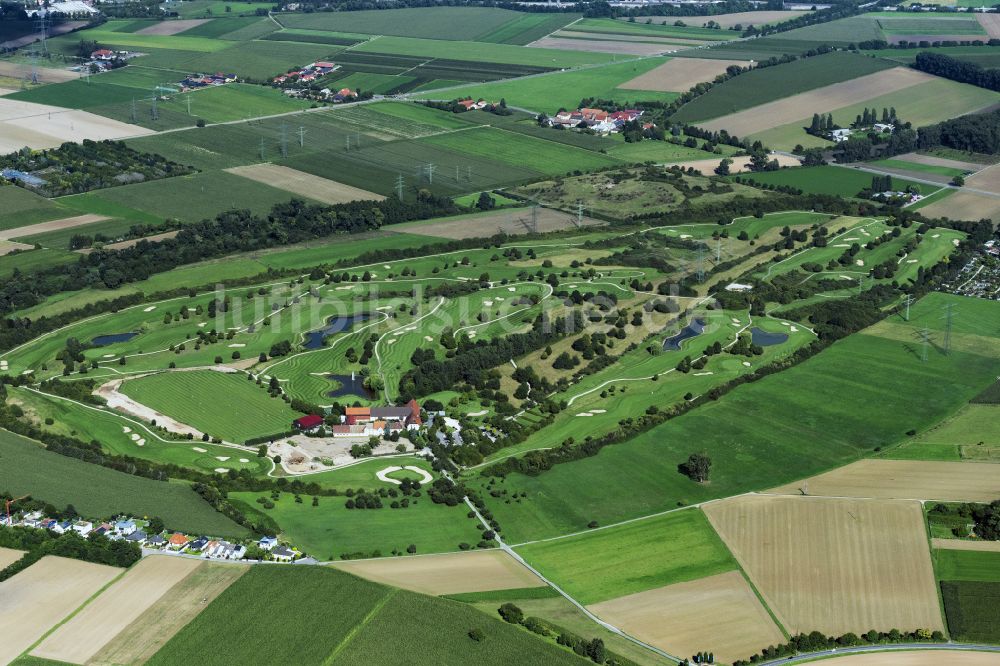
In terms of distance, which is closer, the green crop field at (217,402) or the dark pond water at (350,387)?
the green crop field at (217,402)

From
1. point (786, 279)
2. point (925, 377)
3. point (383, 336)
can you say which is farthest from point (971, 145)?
point (383, 336)

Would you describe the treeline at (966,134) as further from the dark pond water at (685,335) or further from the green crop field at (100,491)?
the green crop field at (100,491)

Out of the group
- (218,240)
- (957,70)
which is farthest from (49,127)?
(957,70)

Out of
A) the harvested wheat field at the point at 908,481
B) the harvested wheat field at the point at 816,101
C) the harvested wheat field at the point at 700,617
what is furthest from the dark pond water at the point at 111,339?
the harvested wheat field at the point at 816,101

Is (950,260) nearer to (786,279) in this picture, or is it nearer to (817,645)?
(786,279)

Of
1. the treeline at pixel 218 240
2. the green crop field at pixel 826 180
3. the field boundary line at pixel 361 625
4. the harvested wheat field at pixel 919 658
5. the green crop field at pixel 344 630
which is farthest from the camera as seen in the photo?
the green crop field at pixel 826 180

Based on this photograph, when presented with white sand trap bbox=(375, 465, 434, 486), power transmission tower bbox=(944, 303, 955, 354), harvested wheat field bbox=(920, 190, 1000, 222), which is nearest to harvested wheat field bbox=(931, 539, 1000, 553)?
white sand trap bbox=(375, 465, 434, 486)

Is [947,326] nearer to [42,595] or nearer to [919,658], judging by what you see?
[919,658]
